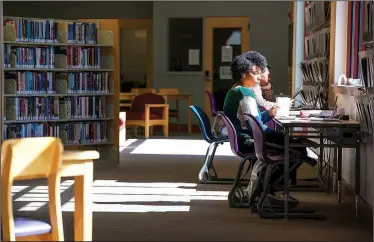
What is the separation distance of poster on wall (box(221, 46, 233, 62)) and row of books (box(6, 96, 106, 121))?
771 cm

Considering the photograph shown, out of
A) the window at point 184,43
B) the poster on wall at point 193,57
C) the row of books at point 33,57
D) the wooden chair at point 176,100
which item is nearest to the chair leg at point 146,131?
the wooden chair at point 176,100

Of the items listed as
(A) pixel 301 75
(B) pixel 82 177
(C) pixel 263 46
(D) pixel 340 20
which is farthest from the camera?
(C) pixel 263 46

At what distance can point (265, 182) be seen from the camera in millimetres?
6199

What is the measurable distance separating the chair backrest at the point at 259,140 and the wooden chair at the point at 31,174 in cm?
242

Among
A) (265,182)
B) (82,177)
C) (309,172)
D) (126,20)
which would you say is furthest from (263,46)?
(82,177)

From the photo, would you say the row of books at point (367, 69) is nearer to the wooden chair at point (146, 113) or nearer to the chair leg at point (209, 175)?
the chair leg at point (209, 175)

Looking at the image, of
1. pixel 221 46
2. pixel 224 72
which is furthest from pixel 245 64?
pixel 221 46

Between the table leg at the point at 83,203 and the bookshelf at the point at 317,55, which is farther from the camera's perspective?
the bookshelf at the point at 317,55

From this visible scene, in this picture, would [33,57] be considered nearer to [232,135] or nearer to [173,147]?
[232,135]

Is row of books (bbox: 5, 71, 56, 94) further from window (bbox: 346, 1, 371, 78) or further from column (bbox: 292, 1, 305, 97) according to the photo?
column (bbox: 292, 1, 305, 97)

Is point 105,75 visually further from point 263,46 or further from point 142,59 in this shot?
point 142,59

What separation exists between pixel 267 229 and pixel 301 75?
6733mm

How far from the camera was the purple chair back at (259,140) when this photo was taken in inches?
237

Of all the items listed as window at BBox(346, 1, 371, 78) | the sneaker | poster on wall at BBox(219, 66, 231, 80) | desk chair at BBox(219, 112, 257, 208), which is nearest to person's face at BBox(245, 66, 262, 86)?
desk chair at BBox(219, 112, 257, 208)
